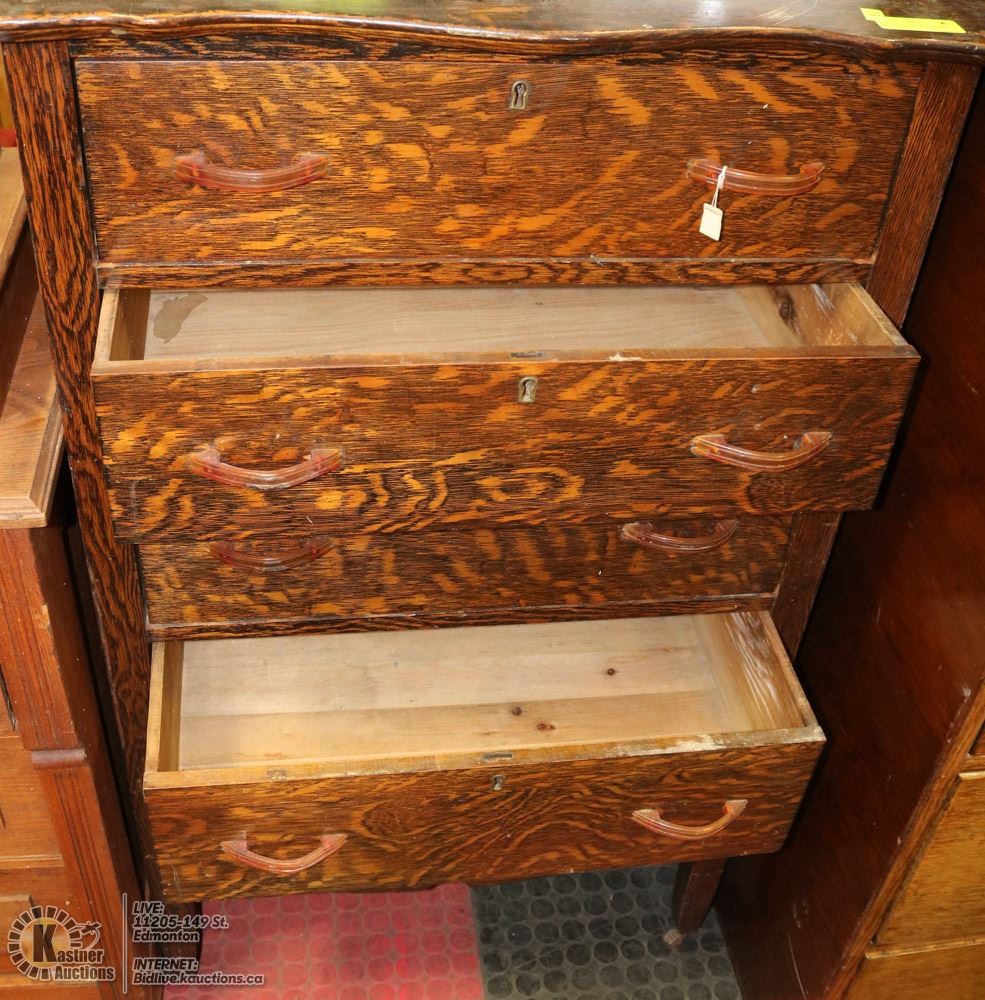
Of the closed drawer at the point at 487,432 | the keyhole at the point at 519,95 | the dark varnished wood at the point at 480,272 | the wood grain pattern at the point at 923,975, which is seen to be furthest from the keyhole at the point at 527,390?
the wood grain pattern at the point at 923,975

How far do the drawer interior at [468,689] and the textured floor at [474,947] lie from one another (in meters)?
0.40

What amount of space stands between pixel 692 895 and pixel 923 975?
297 millimetres

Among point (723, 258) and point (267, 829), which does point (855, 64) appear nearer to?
point (723, 258)

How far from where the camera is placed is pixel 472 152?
2.95ft

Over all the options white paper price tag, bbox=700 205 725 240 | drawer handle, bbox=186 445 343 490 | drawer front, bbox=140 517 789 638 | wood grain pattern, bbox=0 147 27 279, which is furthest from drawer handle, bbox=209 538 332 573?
white paper price tag, bbox=700 205 725 240

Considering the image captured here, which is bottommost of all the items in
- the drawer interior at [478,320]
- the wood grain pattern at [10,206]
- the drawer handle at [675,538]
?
the drawer handle at [675,538]

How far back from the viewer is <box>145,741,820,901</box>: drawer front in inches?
41.2

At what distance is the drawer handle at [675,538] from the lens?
1.10 metres

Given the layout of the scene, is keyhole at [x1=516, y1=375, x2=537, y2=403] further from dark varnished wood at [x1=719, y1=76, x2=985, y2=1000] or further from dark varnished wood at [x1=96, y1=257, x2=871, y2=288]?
dark varnished wood at [x1=719, y1=76, x2=985, y2=1000]

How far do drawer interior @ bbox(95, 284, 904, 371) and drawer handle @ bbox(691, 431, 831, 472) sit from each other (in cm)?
14

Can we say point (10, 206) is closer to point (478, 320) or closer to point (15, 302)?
point (15, 302)

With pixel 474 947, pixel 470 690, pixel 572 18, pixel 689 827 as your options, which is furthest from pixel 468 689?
pixel 572 18

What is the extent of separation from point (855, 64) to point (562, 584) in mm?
534

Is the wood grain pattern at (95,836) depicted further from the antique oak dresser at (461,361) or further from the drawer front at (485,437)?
the drawer front at (485,437)
